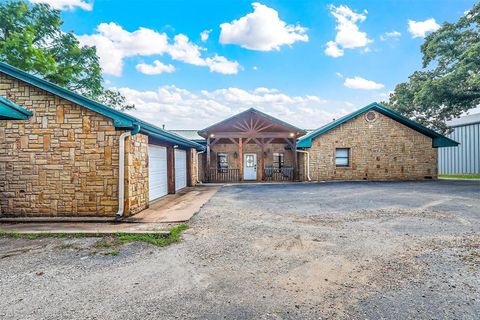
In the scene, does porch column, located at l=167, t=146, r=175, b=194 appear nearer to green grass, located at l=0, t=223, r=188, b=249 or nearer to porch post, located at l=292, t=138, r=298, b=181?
green grass, located at l=0, t=223, r=188, b=249

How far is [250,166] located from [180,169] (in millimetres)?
7296

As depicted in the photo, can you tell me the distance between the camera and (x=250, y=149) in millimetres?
19078

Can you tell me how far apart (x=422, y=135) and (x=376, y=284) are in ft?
63.6

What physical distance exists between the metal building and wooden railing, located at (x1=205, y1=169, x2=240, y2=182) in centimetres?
2109

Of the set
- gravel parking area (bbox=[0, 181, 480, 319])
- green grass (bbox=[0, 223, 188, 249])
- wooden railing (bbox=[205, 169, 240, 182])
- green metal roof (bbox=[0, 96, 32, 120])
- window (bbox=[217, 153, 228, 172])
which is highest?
green metal roof (bbox=[0, 96, 32, 120])

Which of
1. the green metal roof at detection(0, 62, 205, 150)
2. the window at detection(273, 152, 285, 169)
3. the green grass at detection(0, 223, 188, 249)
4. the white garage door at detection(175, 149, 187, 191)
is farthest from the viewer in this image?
the window at detection(273, 152, 285, 169)

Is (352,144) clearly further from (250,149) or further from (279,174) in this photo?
(250,149)

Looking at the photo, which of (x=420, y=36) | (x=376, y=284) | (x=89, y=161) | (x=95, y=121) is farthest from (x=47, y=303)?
(x=420, y=36)

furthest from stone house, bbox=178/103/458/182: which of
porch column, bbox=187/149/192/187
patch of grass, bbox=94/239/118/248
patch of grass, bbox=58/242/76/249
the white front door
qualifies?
patch of grass, bbox=58/242/76/249

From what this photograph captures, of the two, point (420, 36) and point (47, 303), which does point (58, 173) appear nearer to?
point (47, 303)

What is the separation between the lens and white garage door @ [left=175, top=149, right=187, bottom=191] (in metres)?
12.4

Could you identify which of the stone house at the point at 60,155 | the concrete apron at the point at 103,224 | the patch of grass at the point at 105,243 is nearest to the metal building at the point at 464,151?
the concrete apron at the point at 103,224

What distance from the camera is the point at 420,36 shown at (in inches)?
703

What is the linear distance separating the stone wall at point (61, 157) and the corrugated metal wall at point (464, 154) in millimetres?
29315
